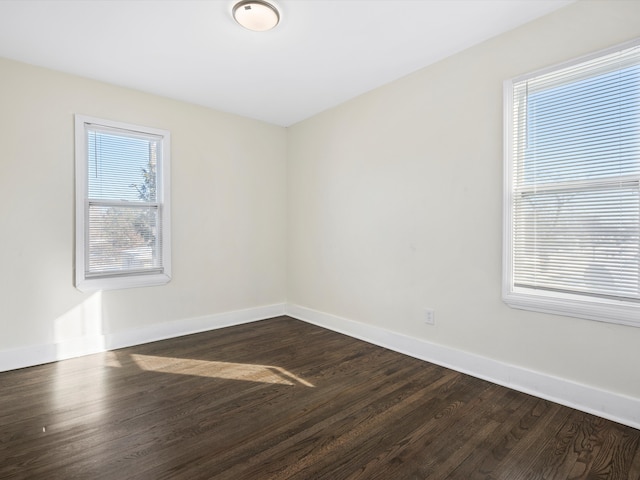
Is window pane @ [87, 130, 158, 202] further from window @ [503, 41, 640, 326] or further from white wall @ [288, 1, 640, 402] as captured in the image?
window @ [503, 41, 640, 326]

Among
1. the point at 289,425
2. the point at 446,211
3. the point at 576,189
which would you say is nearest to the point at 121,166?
the point at 289,425

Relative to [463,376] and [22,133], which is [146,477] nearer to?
[463,376]

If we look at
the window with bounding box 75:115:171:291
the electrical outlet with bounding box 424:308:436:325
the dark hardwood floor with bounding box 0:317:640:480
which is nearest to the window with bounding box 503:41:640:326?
the electrical outlet with bounding box 424:308:436:325

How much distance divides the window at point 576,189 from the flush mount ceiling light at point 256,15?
5.85ft

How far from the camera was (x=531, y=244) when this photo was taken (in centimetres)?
243

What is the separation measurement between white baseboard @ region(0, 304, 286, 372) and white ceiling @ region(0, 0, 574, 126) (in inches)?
98.9

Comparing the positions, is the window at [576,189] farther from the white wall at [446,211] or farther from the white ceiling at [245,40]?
the white ceiling at [245,40]

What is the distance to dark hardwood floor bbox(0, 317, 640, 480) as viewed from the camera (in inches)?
65.3

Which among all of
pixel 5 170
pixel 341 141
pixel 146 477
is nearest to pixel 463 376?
pixel 146 477

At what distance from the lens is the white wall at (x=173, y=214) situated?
9.55ft

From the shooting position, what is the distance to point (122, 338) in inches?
135

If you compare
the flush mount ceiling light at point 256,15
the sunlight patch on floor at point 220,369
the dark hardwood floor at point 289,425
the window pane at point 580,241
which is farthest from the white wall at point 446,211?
the flush mount ceiling light at point 256,15

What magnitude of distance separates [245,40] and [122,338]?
3.04 meters

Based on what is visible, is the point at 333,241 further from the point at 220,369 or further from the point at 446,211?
the point at 220,369
